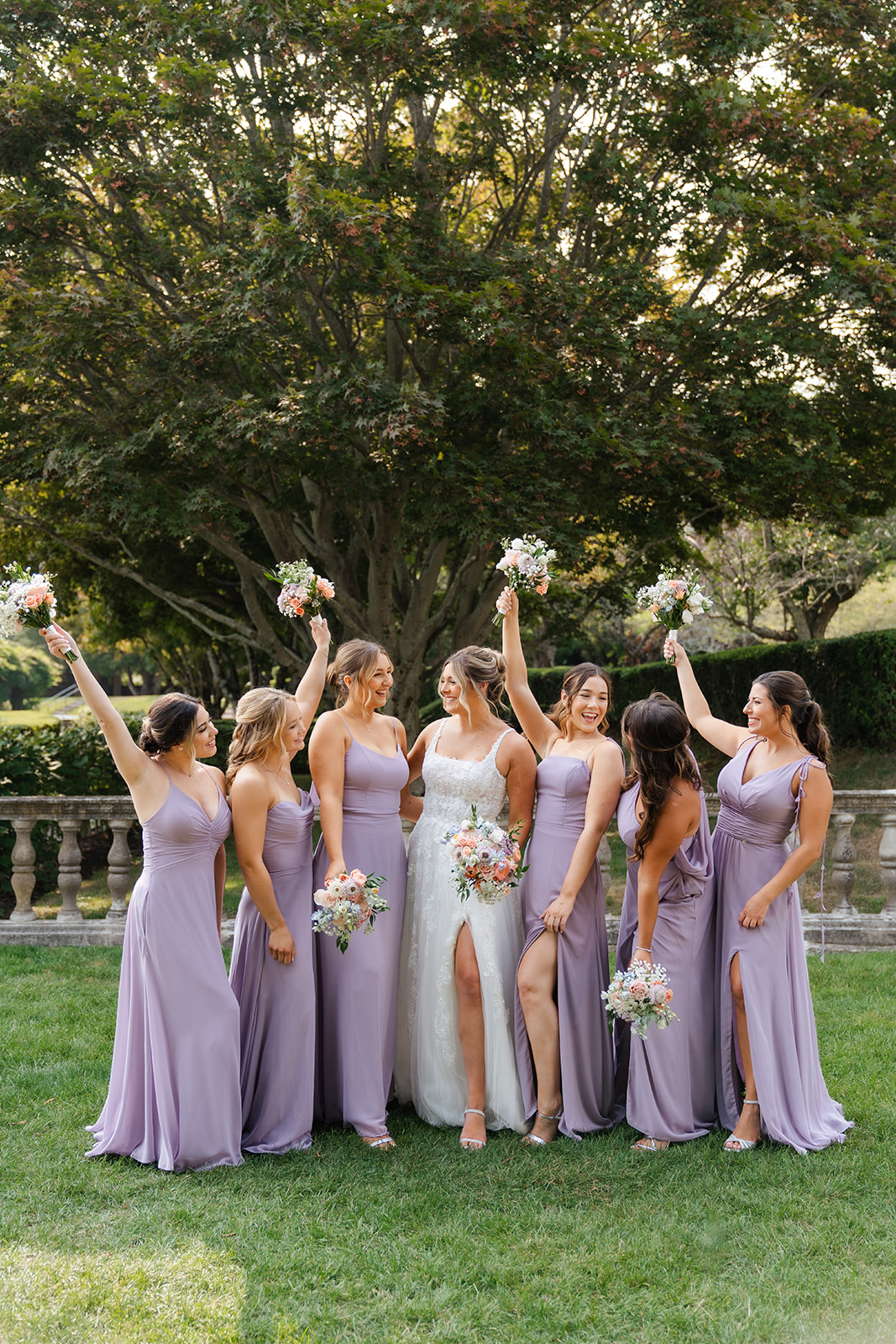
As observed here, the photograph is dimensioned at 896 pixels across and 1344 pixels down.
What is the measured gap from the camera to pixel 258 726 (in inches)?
194

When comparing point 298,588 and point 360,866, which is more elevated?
point 298,588

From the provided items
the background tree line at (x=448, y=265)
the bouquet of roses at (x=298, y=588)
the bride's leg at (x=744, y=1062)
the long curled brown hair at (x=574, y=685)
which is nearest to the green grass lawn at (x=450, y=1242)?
the bride's leg at (x=744, y=1062)

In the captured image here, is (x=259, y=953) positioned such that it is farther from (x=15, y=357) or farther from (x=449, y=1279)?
(x=15, y=357)

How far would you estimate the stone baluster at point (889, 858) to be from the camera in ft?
25.7

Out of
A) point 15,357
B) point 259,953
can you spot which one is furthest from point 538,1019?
point 15,357

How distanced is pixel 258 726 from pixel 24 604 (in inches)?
44.3

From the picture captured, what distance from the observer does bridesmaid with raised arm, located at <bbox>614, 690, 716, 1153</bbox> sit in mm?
4805

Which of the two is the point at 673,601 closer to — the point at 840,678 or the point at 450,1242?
the point at 450,1242

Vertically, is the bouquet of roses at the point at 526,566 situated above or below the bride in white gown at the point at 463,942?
above

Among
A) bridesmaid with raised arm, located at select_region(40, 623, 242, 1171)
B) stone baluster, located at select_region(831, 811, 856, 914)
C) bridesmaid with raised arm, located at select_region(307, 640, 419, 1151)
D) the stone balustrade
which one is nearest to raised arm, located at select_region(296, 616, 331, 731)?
bridesmaid with raised arm, located at select_region(307, 640, 419, 1151)

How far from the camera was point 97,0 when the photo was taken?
36.5 feet

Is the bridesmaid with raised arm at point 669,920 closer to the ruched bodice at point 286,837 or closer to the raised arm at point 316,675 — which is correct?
the ruched bodice at point 286,837

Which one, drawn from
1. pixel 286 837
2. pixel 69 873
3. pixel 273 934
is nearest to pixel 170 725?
pixel 286 837

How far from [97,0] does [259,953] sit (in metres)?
10.5
